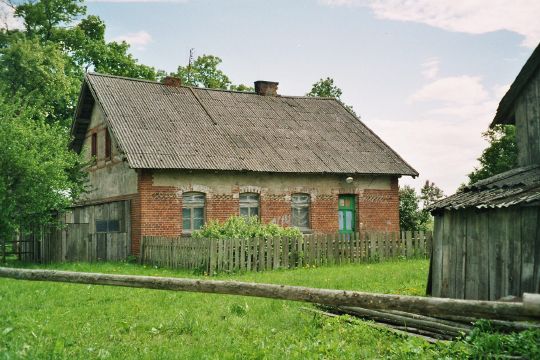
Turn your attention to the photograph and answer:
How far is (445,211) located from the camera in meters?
11.9

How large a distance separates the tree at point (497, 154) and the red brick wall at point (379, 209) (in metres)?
11.9

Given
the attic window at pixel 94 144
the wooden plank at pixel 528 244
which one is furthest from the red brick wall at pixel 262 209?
the wooden plank at pixel 528 244

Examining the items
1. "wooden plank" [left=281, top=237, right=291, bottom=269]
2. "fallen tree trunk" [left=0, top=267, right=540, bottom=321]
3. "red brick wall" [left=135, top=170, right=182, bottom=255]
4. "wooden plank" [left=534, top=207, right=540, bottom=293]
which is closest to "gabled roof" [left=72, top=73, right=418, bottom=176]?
"red brick wall" [left=135, top=170, right=182, bottom=255]

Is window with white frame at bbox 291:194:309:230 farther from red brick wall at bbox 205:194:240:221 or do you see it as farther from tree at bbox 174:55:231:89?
tree at bbox 174:55:231:89

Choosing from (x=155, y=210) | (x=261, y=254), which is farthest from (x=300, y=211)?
(x=261, y=254)

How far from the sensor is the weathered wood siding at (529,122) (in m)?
12.6

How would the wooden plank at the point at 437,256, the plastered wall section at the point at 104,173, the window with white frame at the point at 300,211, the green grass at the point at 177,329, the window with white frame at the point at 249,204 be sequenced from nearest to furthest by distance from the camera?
1. the green grass at the point at 177,329
2. the wooden plank at the point at 437,256
3. the plastered wall section at the point at 104,173
4. the window with white frame at the point at 249,204
5. the window with white frame at the point at 300,211

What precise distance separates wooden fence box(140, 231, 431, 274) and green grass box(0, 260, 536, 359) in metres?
4.71

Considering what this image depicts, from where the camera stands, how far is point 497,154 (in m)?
37.8

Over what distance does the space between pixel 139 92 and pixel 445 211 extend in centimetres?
1750

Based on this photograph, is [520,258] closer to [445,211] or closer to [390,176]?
[445,211]

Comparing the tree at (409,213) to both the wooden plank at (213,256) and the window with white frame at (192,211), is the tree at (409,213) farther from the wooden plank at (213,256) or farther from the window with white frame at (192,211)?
the wooden plank at (213,256)

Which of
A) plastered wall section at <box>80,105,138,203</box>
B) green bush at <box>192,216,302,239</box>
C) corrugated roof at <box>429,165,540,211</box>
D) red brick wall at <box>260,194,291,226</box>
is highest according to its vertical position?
plastered wall section at <box>80,105,138,203</box>

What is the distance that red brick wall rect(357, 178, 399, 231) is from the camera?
26.2 metres
